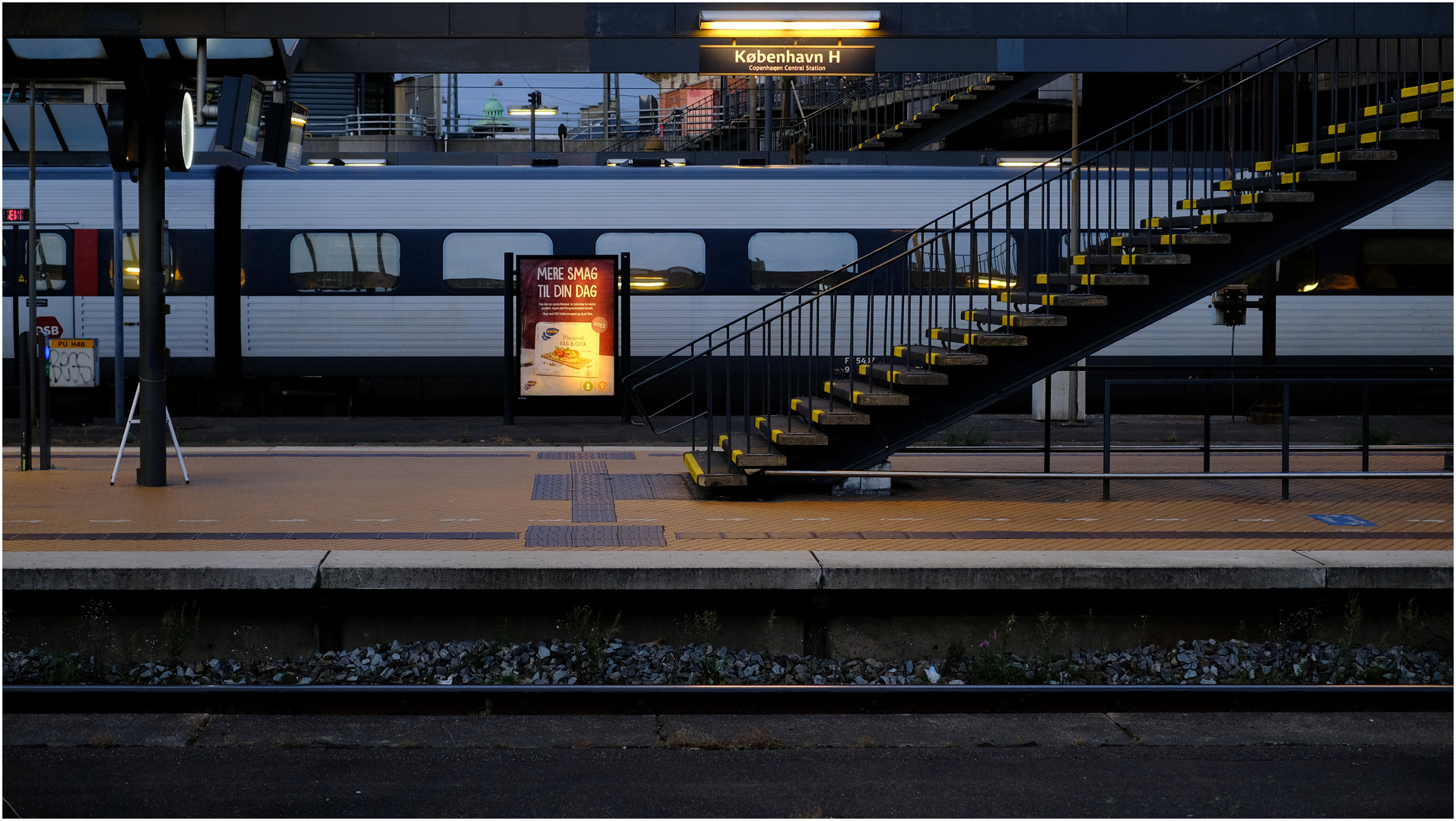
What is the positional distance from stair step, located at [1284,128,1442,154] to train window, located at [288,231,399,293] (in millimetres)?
11392

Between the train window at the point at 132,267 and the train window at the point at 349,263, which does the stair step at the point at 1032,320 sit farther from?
the train window at the point at 132,267

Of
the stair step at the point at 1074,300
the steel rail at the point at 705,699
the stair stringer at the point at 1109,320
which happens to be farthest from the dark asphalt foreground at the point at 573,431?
the steel rail at the point at 705,699

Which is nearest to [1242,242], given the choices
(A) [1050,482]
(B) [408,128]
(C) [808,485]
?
(A) [1050,482]

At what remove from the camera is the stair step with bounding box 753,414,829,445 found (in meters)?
9.81

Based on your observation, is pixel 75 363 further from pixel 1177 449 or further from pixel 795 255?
pixel 1177 449

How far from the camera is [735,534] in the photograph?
817 cm

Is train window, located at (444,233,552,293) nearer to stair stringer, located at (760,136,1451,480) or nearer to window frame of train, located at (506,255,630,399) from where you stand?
window frame of train, located at (506,255,630,399)

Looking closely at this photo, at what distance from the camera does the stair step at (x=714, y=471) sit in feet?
31.9

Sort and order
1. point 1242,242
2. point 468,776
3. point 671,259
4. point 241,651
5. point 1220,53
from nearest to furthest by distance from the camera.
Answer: point 468,776, point 241,651, point 1242,242, point 1220,53, point 671,259

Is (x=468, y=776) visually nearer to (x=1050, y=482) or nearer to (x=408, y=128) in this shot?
(x=1050, y=482)

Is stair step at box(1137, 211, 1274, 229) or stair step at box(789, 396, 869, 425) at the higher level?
stair step at box(1137, 211, 1274, 229)

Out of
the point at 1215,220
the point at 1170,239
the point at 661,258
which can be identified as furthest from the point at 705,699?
the point at 661,258

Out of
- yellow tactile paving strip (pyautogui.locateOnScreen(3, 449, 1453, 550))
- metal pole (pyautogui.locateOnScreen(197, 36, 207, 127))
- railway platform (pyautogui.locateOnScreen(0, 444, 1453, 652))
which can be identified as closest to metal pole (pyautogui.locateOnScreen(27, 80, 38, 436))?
yellow tactile paving strip (pyautogui.locateOnScreen(3, 449, 1453, 550))

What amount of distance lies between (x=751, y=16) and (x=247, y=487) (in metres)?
5.20
